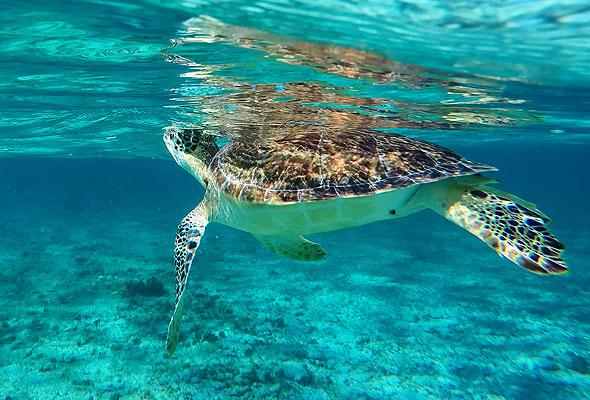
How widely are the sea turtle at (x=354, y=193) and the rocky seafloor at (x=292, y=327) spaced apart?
291 cm

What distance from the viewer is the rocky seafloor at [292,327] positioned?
22.4ft

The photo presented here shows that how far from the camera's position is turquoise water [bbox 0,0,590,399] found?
219 inches

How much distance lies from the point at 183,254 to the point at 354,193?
2903 millimetres

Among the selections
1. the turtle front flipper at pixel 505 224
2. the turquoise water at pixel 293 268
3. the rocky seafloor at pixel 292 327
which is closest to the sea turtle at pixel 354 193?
the turtle front flipper at pixel 505 224

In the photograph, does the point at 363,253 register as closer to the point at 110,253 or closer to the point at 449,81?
the point at 449,81

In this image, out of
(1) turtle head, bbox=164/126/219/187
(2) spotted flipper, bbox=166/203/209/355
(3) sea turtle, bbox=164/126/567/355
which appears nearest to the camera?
(3) sea turtle, bbox=164/126/567/355

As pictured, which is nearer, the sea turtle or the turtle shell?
the sea turtle

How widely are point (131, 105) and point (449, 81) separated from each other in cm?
916

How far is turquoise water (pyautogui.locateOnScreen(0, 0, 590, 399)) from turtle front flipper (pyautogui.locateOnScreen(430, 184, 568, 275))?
1.32ft

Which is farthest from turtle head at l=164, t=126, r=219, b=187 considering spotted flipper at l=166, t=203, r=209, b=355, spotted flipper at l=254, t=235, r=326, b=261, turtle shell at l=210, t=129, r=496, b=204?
spotted flipper at l=254, t=235, r=326, b=261

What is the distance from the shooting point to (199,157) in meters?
7.75

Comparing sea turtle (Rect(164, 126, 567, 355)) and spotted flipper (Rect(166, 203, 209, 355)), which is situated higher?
sea turtle (Rect(164, 126, 567, 355))

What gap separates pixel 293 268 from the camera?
1428 centimetres

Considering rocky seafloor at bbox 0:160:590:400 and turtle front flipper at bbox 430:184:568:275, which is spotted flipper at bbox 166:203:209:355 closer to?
rocky seafloor at bbox 0:160:590:400
